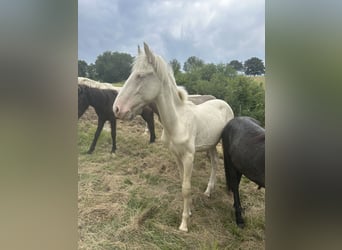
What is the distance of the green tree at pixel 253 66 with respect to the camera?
0.94 m

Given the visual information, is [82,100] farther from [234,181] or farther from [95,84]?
[234,181]

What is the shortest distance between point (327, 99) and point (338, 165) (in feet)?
0.57

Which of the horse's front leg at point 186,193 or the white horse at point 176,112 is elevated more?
the white horse at point 176,112

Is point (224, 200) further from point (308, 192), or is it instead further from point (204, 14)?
point (204, 14)

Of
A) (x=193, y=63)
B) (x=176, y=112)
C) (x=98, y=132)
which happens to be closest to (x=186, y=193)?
(x=176, y=112)

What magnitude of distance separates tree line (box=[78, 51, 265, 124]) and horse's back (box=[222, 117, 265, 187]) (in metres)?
0.06

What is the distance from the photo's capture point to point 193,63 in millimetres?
1128

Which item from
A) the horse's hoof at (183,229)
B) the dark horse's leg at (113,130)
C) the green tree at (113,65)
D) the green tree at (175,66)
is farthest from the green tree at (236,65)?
the horse's hoof at (183,229)

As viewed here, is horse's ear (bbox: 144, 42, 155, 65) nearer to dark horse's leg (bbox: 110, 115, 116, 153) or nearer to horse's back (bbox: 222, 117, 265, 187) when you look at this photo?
dark horse's leg (bbox: 110, 115, 116, 153)

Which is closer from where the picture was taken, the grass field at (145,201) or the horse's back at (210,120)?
the grass field at (145,201)

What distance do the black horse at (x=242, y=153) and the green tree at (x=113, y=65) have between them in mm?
572

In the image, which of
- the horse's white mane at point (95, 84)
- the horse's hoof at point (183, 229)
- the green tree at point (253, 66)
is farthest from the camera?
the horse's hoof at point (183, 229)

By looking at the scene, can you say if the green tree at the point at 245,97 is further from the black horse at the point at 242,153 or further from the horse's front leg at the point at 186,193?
the horse's front leg at the point at 186,193

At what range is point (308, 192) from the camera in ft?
2.26
